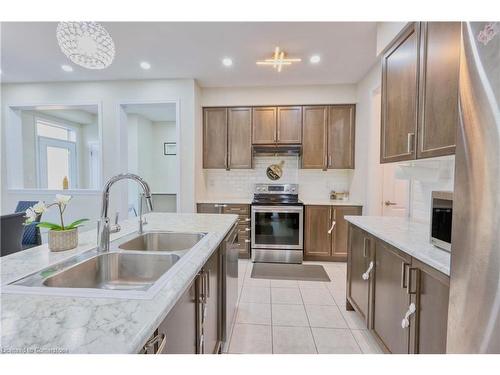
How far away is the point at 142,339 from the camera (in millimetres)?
585

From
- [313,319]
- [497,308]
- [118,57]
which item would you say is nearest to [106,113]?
[118,57]

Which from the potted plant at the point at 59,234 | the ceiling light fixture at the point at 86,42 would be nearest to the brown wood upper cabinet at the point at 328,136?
the ceiling light fixture at the point at 86,42

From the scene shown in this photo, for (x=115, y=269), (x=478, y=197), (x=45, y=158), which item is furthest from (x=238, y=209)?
(x=45, y=158)

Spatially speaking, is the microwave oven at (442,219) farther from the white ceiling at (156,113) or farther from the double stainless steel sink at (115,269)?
the white ceiling at (156,113)

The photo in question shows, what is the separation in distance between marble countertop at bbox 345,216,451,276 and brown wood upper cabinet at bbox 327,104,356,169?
1808 mm

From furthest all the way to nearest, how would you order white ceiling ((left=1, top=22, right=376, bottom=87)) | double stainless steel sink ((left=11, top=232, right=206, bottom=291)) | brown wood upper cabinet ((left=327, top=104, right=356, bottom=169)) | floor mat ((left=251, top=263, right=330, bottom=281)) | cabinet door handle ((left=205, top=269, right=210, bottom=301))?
1. brown wood upper cabinet ((left=327, top=104, right=356, bottom=169))
2. floor mat ((left=251, top=263, right=330, bottom=281))
3. white ceiling ((left=1, top=22, right=376, bottom=87))
4. cabinet door handle ((left=205, top=269, right=210, bottom=301))
5. double stainless steel sink ((left=11, top=232, right=206, bottom=291))

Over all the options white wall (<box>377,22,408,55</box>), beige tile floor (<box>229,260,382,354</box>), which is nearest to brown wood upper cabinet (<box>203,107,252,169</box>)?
beige tile floor (<box>229,260,382,354</box>)

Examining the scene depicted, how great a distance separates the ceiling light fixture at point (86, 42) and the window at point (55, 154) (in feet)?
14.3

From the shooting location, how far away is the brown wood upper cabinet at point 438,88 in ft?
4.22

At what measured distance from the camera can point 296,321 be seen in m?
2.21

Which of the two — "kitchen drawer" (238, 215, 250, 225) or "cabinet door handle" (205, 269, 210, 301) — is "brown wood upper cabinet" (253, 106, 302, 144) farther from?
"cabinet door handle" (205, 269, 210, 301)

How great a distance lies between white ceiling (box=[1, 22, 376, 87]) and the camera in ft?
8.14

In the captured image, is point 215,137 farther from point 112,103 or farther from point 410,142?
point 410,142
